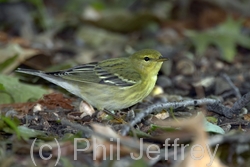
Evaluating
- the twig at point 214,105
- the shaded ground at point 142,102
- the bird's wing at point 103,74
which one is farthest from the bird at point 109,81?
the twig at point 214,105

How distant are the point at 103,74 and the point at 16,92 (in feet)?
3.29

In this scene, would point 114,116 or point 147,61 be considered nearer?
point 114,116

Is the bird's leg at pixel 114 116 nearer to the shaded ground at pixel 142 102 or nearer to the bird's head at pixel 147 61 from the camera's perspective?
the shaded ground at pixel 142 102

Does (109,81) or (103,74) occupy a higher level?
(103,74)

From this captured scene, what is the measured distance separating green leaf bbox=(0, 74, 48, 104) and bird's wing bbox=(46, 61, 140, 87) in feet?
0.91

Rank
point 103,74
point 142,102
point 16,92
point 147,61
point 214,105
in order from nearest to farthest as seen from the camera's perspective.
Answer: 1. point 214,105
2. point 16,92
3. point 103,74
4. point 147,61
5. point 142,102

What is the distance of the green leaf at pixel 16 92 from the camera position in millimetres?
5677

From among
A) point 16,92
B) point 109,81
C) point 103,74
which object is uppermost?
point 103,74

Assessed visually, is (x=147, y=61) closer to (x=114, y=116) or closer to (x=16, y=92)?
(x=114, y=116)

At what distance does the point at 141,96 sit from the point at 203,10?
5.04m

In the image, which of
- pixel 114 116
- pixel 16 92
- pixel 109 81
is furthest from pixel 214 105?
pixel 16 92

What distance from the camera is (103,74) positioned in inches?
234

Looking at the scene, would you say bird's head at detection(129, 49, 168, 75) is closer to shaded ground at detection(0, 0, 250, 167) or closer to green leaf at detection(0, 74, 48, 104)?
shaded ground at detection(0, 0, 250, 167)

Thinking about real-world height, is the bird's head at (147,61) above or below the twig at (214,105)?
above
